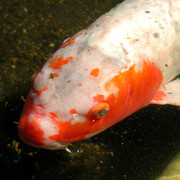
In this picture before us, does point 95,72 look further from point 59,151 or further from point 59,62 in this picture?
point 59,151

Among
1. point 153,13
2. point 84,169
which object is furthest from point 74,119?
point 153,13

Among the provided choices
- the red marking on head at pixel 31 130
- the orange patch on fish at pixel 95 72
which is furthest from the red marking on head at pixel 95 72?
the red marking on head at pixel 31 130

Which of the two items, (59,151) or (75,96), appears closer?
(75,96)

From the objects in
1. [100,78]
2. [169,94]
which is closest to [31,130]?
[100,78]

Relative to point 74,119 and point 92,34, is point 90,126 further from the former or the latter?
point 92,34

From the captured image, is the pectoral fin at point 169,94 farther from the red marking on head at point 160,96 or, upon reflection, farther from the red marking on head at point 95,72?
the red marking on head at point 95,72

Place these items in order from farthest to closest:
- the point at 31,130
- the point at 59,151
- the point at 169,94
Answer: the point at 169,94, the point at 59,151, the point at 31,130
